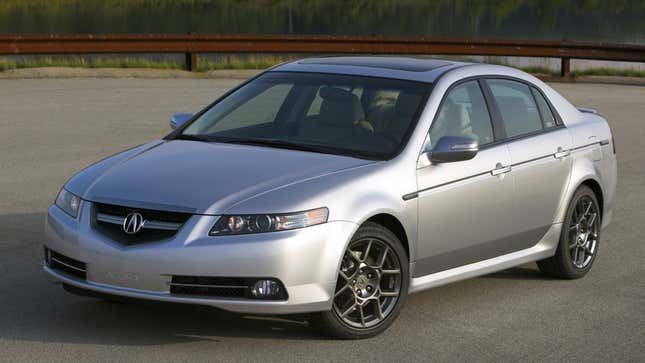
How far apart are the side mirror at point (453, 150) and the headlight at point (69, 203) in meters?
2.02

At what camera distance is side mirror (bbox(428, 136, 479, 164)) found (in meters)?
7.44

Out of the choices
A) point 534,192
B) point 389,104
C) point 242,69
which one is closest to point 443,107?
point 389,104

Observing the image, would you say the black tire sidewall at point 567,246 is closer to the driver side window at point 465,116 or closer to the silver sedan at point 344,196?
the silver sedan at point 344,196

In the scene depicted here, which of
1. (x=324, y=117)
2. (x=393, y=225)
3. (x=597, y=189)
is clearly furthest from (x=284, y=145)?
(x=597, y=189)

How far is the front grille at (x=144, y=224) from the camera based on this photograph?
6.59m

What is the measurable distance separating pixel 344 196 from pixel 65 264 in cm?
155

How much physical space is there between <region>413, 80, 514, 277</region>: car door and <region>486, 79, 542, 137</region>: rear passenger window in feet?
0.63

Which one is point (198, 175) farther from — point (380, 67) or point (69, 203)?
point (380, 67)

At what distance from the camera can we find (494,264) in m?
8.06

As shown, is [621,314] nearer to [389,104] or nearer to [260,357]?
[389,104]

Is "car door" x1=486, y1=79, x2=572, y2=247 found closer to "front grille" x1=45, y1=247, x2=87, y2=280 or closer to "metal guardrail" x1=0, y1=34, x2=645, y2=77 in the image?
"front grille" x1=45, y1=247, x2=87, y2=280

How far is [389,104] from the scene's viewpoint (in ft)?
25.8

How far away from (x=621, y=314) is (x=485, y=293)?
36.9 inches

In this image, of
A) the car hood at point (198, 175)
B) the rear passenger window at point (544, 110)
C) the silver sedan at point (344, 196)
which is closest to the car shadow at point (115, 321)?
the silver sedan at point (344, 196)
